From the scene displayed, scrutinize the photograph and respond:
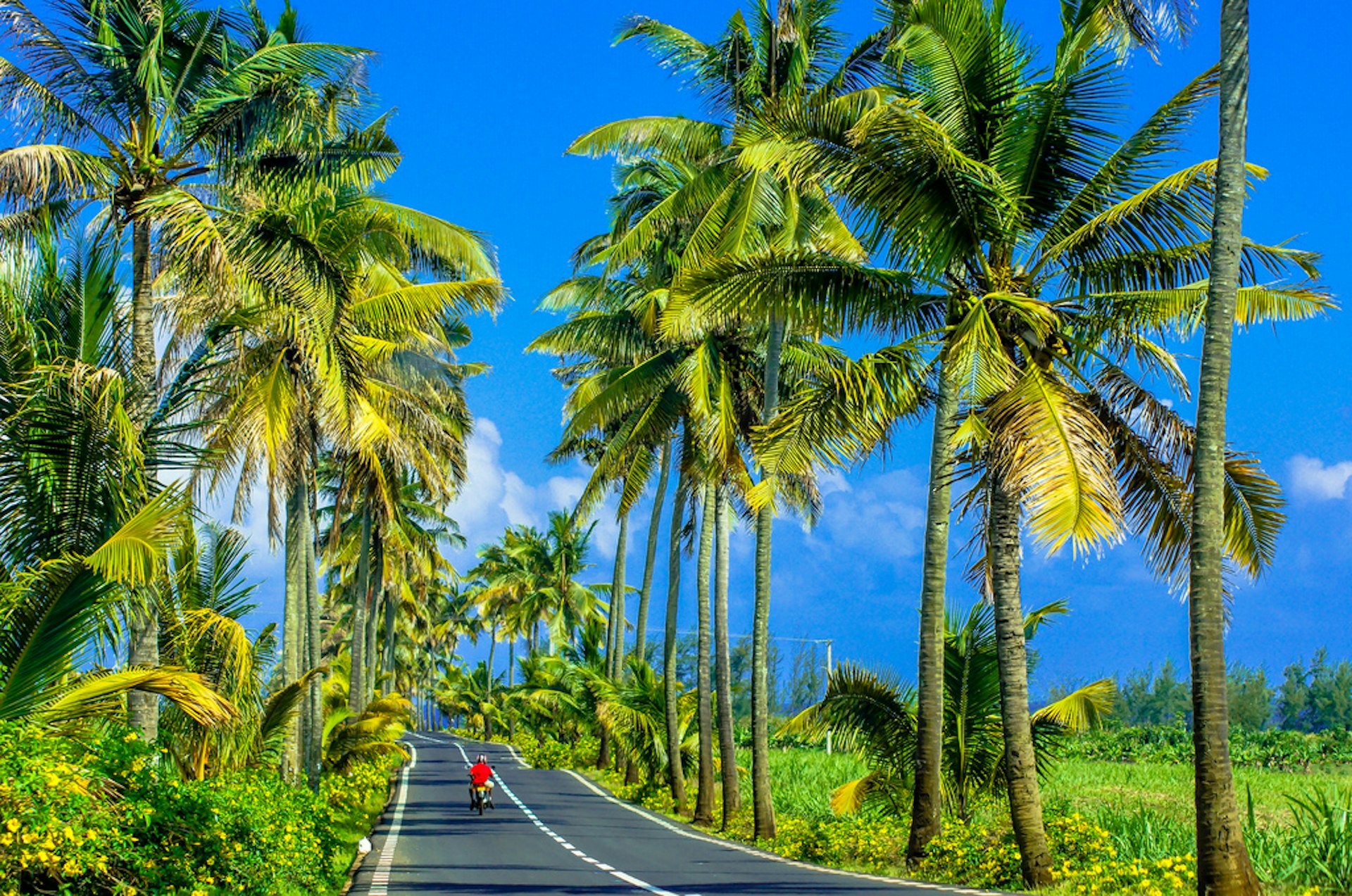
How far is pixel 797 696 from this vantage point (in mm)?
121688

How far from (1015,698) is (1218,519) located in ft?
13.1

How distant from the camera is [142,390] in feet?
39.5

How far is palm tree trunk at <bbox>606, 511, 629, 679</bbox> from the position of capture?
134ft

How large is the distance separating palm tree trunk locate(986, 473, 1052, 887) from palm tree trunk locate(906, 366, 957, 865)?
125cm

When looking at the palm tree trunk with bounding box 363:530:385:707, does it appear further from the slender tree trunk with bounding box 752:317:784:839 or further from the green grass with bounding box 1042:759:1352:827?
the green grass with bounding box 1042:759:1352:827

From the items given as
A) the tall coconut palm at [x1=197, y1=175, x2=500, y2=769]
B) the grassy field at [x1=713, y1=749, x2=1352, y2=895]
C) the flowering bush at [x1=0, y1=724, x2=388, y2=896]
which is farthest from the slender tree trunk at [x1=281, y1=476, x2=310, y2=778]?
the flowering bush at [x1=0, y1=724, x2=388, y2=896]

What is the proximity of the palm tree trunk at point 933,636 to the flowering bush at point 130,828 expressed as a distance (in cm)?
699

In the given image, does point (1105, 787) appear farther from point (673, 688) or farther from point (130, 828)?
point (130, 828)

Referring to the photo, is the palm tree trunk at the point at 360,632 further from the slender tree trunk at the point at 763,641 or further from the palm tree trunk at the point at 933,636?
the palm tree trunk at the point at 933,636

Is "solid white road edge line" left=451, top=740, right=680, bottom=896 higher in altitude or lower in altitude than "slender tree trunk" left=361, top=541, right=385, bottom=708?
lower

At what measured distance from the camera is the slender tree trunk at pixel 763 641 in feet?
69.2

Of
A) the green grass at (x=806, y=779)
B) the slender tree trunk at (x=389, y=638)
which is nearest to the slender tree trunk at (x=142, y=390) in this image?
the green grass at (x=806, y=779)

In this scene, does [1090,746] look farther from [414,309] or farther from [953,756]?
[414,309]

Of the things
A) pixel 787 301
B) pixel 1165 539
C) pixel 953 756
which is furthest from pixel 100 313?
pixel 953 756
